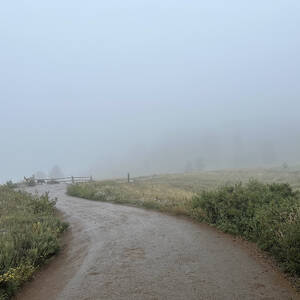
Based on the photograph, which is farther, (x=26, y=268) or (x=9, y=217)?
(x=9, y=217)

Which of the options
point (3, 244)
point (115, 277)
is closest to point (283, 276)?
point (115, 277)

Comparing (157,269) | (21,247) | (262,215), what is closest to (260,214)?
(262,215)

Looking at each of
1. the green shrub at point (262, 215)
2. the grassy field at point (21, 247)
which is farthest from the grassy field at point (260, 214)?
the grassy field at point (21, 247)

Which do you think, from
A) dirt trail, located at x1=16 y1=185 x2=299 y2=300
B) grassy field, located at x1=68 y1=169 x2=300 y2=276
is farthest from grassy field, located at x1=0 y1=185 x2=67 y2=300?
grassy field, located at x1=68 y1=169 x2=300 y2=276

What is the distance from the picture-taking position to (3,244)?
22.8 ft

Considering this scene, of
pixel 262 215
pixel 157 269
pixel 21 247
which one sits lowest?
pixel 157 269

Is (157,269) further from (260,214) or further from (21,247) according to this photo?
(21,247)

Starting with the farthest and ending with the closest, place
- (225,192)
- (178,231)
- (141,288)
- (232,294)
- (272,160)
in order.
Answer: (272,160)
(225,192)
(178,231)
(141,288)
(232,294)

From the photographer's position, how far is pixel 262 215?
7.48 metres

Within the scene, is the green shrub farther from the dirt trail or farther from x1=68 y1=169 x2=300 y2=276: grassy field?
the dirt trail

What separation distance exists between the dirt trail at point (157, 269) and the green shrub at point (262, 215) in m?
0.57

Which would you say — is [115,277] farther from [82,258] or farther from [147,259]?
[82,258]

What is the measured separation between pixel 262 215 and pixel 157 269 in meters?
4.04

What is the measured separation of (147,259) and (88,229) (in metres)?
4.73
